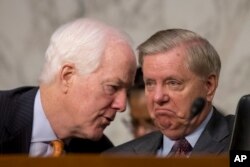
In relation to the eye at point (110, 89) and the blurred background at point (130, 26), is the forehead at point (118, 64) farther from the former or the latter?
the blurred background at point (130, 26)

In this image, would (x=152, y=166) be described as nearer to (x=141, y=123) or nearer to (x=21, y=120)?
(x=21, y=120)

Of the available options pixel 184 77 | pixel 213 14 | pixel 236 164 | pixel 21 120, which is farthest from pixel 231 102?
pixel 236 164

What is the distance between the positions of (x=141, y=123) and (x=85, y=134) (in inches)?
17.2

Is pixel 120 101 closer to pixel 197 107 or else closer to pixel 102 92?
pixel 102 92

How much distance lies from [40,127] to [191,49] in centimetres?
37

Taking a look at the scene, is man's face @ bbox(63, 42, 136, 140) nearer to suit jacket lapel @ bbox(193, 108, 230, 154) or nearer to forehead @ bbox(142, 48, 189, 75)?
forehead @ bbox(142, 48, 189, 75)

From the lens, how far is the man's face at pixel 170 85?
5.40ft

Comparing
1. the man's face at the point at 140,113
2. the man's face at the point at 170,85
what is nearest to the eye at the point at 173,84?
the man's face at the point at 170,85

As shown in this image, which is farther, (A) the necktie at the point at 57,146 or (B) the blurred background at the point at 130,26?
(B) the blurred background at the point at 130,26

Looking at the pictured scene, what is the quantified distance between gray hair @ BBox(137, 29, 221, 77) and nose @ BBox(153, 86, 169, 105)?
0.24 feet

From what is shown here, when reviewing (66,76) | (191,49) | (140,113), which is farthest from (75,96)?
(140,113)

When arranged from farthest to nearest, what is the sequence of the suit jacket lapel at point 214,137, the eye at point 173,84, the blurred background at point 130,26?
the blurred background at point 130,26 < the eye at point 173,84 < the suit jacket lapel at point 214,137

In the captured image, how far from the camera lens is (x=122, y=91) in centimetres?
173

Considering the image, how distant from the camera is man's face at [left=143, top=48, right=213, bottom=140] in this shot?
64.8 inches
